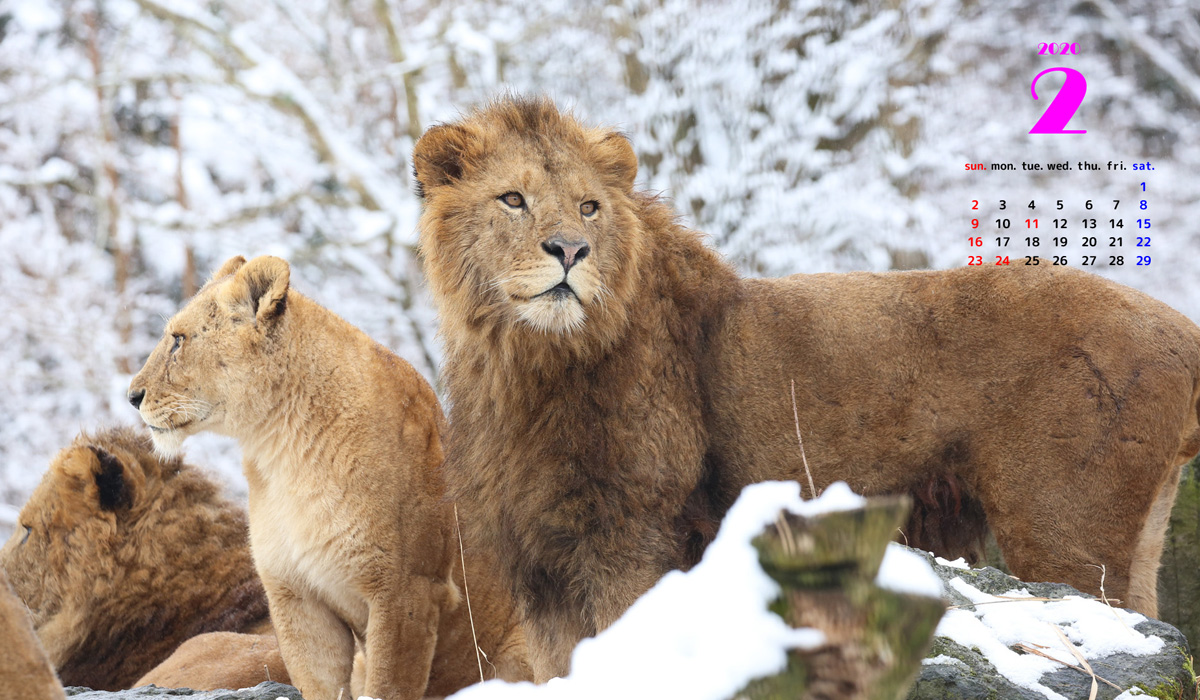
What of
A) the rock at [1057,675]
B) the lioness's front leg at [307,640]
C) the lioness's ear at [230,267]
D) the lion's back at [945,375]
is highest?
the lioness's ear at [230,267]

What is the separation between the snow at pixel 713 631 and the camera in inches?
74.4

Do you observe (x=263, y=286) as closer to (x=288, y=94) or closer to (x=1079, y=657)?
(x=1079, y=657)

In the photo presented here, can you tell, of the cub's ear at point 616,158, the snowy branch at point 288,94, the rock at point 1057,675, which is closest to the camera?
the rock at point 1057,675

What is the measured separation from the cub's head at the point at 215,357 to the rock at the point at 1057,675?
296 cm

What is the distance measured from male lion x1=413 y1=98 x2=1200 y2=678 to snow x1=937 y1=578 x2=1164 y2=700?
909 millimetres

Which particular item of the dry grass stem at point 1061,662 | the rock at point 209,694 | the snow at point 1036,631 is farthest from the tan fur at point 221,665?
the dry grass stem at point 1061,662

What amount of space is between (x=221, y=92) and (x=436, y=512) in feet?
36.8

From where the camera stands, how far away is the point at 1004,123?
1234 cm

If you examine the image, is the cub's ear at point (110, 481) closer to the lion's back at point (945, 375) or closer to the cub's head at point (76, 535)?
the cub's head at point (76, 535)

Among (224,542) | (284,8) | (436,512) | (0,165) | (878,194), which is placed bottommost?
(224,542)

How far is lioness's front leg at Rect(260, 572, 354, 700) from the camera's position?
4.66 metres

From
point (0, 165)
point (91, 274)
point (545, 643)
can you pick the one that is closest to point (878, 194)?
point (545, 643)

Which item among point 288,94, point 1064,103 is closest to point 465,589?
point 288,94

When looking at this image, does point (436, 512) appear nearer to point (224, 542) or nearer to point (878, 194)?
point (224, 542)
